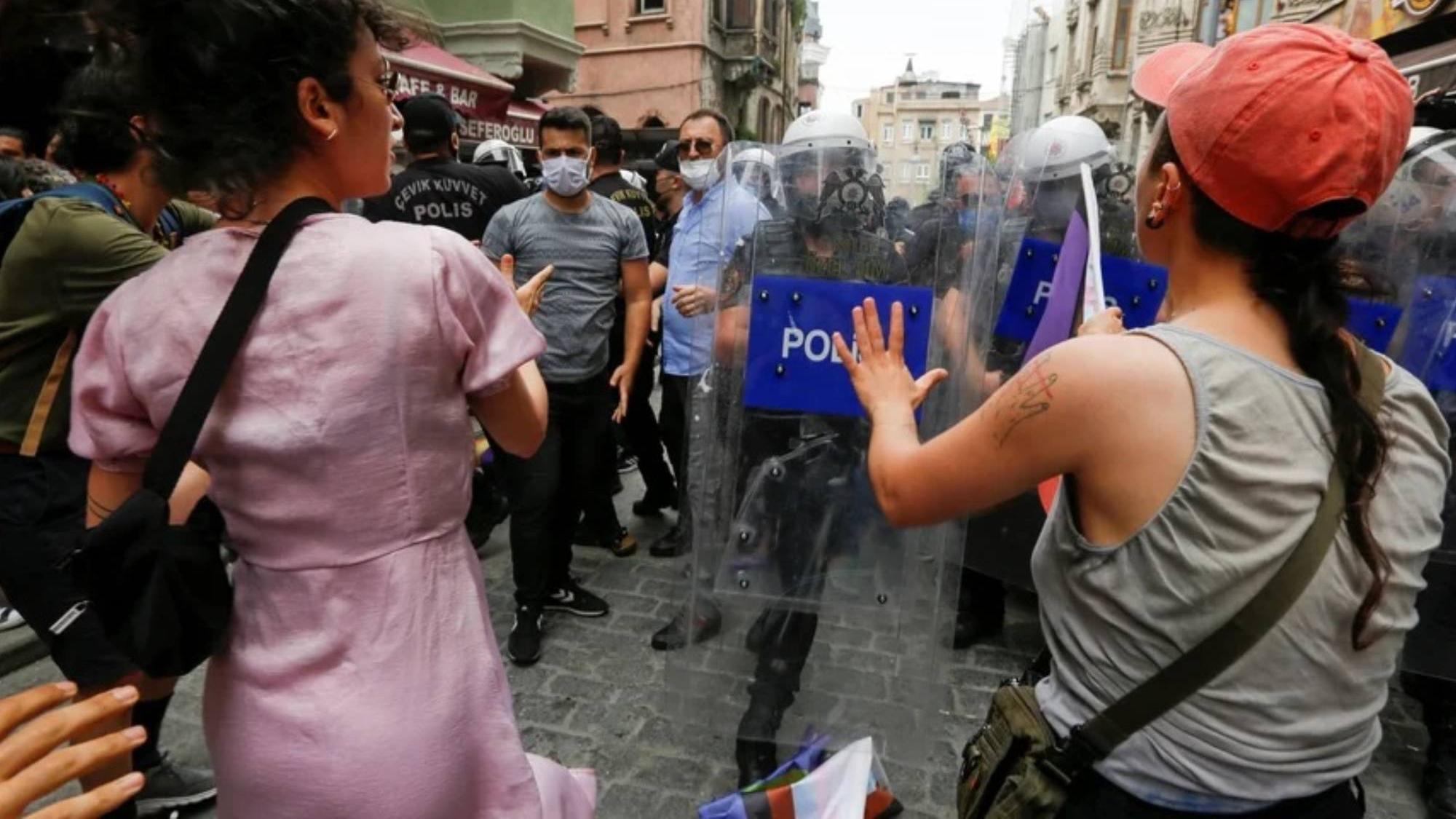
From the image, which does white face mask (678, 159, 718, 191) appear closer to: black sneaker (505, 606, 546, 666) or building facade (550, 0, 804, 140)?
black sneaker (505, 606, 546, 666)

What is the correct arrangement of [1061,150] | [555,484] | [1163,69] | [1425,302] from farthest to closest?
[555,484], [1061,150], [1425,302], [1163,69]

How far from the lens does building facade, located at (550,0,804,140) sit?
73.4ft

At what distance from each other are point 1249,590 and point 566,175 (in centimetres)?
306

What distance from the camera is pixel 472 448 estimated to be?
1304 millimetres

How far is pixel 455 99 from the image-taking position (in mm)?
9695

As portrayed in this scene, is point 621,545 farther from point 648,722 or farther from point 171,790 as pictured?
point 171,790

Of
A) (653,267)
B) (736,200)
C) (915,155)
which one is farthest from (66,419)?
(653,267)

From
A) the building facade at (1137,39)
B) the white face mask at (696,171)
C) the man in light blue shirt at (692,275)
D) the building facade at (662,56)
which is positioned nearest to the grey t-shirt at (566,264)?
the man in light blue shirt at (692,275)

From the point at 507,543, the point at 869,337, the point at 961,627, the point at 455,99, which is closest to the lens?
the point at 869,337

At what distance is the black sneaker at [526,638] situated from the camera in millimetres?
3418

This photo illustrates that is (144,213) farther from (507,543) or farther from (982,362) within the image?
(507,543)

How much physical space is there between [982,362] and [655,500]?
2894 millimetres

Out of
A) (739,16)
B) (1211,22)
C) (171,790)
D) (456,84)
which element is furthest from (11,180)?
(739,16)

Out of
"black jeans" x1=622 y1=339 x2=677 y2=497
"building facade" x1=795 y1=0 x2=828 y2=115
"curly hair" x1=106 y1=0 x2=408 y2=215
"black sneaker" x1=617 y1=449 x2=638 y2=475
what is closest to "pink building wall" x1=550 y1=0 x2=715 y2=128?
"black sneaker" x1=617 y1=449 x2=638 y2=475
